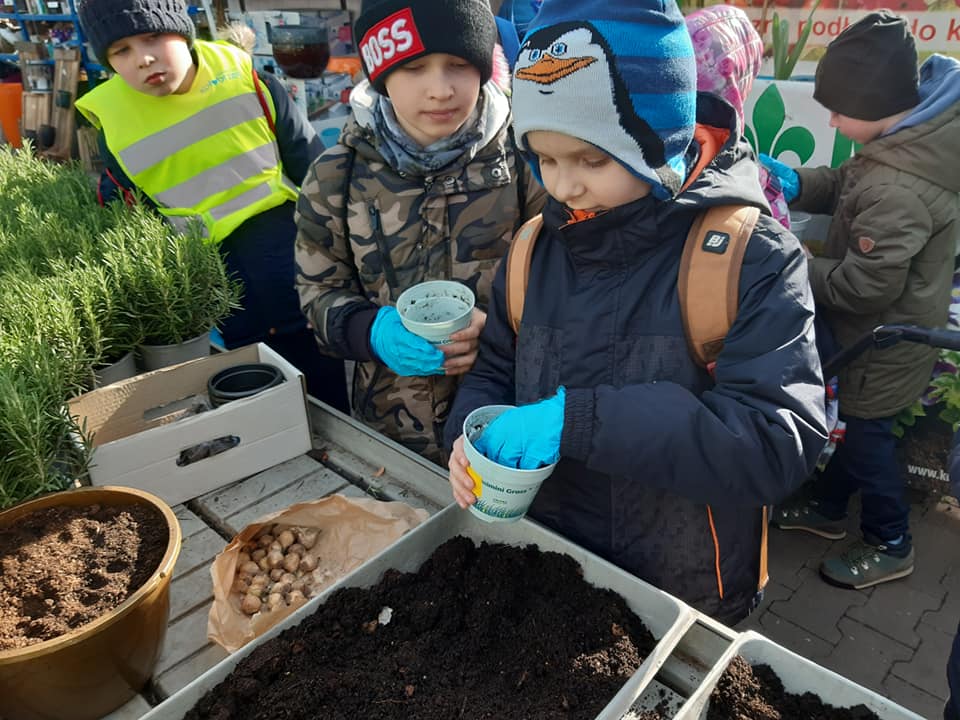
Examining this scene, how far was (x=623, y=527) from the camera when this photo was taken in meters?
1.46

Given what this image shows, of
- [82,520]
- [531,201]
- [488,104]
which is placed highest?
[488,104]

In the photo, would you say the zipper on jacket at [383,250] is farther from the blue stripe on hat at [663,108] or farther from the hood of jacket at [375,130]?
→ the blue stripe on hat at [663,108]

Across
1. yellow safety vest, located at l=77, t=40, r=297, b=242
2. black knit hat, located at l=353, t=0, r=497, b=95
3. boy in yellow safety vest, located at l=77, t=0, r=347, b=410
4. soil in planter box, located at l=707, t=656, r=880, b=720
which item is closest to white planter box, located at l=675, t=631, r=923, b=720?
soil in planter box, located at l=707, t=656, r=880, b=720

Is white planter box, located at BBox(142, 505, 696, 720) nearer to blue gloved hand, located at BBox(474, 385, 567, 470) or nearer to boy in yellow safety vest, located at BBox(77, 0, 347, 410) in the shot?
blue gloved hand, located at BBox(474, 385, 567, 470)

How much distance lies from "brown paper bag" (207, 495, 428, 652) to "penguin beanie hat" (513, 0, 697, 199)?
38.2 inches

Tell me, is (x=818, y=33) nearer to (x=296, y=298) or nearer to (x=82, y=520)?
(x=296, y=298)

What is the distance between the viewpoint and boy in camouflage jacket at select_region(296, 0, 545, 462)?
1822 millimetres

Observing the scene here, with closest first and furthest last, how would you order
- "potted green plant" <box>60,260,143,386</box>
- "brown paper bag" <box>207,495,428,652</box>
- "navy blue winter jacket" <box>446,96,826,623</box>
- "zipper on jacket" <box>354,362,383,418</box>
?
1. "navy blue winter jacket" <box>446,96,826,623</box>
2. "brown paper bag" <box>207,495,428,652</box>
3. "potted green plant" <box>60,260,143,386</box>
4. "zipper on jacket" <box>354,362,383,418</box>

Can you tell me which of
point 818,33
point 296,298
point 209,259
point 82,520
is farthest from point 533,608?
point 818,33

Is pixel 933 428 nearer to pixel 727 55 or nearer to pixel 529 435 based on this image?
pixel 727 55

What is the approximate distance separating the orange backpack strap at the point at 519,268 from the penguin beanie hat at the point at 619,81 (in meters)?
0.33

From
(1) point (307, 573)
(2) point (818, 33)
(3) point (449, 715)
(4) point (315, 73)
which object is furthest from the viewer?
(4) point (315, 73)

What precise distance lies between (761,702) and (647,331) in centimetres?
67

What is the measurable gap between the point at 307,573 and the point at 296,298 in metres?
1.83
